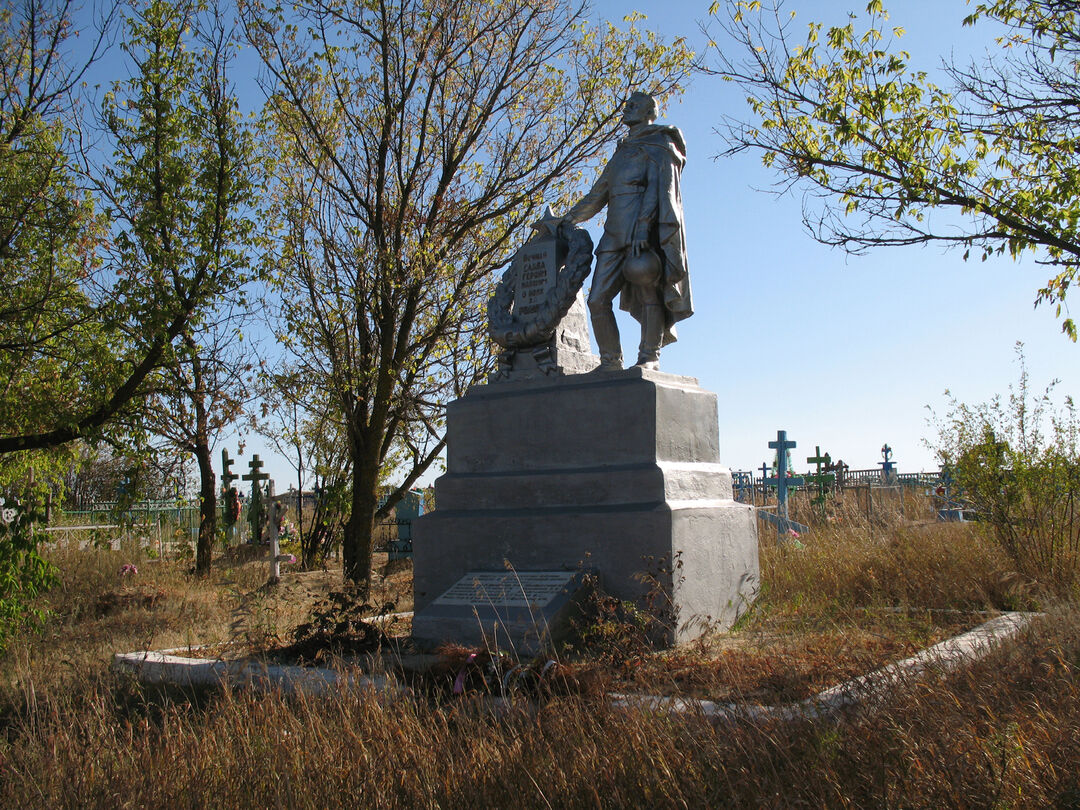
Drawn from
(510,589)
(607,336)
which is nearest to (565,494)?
(510,589)

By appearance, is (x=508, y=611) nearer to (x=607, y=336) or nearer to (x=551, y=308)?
(x=607, y=336)

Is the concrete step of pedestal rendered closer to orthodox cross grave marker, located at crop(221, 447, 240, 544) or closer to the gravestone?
the gravestone

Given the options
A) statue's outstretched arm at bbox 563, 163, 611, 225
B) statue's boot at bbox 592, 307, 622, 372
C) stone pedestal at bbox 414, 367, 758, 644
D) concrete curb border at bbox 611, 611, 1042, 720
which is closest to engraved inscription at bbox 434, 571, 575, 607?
stone pedestal at bbox 414, 367, 758, 644

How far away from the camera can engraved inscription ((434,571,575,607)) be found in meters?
6.04

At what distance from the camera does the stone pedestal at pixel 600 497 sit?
6316mm

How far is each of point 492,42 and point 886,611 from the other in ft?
27.5

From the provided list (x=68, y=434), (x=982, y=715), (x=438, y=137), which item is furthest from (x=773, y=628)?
(x=438, y=137)

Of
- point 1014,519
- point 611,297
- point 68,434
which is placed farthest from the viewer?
point 68,434

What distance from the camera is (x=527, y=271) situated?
7672 mm

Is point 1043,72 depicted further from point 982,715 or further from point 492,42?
point 492,42

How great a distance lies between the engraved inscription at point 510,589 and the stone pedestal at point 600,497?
219 millimetres

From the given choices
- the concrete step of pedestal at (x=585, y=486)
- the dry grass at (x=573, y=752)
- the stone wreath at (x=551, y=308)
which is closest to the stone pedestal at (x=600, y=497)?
the concrete step of pedestal at (x=585, y=486)

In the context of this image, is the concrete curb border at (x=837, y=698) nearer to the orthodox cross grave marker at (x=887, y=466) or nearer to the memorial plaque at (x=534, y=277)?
the memorial plaque at (x=534, y=277)

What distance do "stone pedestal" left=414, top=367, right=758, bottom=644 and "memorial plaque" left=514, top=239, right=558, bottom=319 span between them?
654 mm
